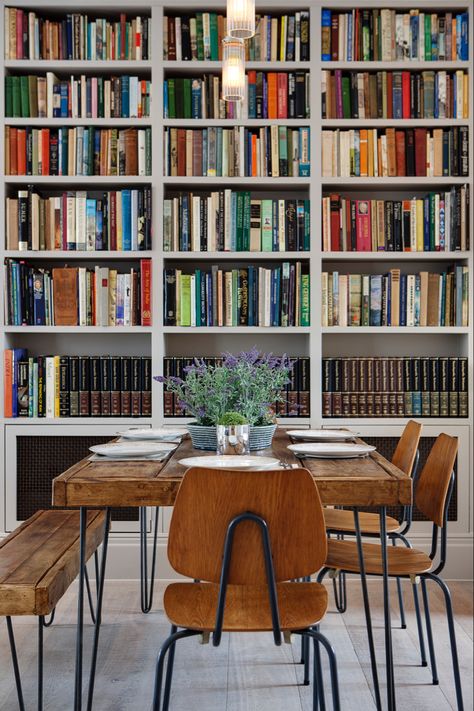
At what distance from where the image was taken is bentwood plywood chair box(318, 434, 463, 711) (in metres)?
2.29

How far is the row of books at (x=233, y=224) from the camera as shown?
12.3 feet

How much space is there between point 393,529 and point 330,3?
8.35ft

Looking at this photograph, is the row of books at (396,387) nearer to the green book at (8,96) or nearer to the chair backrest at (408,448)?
the chair backrest at (408,448)

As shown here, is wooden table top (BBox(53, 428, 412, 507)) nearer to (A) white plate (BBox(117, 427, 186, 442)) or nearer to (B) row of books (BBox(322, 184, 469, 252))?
(A) white plate (BBox(117, 427, 186, 442))

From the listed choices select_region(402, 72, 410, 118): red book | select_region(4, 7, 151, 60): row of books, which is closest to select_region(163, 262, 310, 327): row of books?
select_region(402, 72, 410, 118): red book

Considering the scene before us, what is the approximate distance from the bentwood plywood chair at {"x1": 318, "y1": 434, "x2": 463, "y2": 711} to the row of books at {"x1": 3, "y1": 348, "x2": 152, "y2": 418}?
4.83 ft

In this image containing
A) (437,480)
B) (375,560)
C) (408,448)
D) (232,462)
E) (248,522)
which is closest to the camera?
(248,522)

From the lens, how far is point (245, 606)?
187 centimetres

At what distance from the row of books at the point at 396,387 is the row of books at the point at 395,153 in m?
0.93

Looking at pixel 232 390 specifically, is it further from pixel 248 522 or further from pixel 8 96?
pixel 8 96

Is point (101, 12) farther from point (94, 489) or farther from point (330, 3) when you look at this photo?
point (94, 489)

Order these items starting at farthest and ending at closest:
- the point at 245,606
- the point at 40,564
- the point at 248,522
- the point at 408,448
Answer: the point at 408,448, the point at 40,564, the point at 245,606, the point at 248,522

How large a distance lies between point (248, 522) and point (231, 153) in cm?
249

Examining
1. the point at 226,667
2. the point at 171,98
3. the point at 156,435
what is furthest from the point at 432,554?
the point at 171,98
